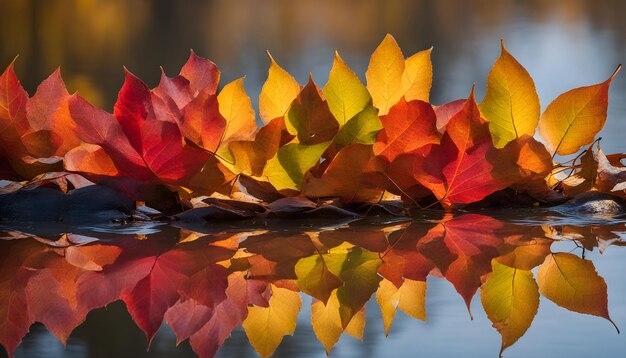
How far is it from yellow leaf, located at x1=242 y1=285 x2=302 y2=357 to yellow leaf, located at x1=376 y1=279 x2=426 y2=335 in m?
0.05

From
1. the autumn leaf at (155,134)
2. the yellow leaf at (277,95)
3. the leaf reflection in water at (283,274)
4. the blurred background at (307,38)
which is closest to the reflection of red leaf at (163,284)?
the leaf reflection in water at (283,274)

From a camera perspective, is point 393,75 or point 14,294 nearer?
point 14,294

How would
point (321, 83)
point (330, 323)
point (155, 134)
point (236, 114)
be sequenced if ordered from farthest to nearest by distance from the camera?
1. point (321, 83)
2. point (236, 114)
3. point (155, 134)
4. point (330, 323)

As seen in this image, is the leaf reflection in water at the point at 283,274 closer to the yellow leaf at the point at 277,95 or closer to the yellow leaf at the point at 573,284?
the yellow leaf at the point at 573,284

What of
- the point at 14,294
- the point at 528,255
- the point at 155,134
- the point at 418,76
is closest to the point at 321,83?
the point at 418,76

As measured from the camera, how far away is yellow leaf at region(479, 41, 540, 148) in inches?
33.3

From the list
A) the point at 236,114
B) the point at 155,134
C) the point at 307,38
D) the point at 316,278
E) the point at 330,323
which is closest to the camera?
the point at 330,323

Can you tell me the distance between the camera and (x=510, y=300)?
22.5 inches

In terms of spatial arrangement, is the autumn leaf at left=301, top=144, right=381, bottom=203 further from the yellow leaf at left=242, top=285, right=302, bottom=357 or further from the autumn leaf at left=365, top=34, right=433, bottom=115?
the yellow leaf at left=242, top=285, right=302, bottom=357

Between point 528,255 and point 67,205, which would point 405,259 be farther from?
point 67,205

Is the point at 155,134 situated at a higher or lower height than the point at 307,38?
higher

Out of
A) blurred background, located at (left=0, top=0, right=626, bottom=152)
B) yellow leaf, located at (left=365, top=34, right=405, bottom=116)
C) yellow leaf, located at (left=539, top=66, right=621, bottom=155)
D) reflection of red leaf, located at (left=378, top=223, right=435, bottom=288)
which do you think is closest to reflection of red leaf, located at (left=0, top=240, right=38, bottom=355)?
reflection of red leaf, located at (left=378, top=223, right=435, bottom=288)

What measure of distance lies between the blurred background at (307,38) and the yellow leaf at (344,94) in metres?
0.54

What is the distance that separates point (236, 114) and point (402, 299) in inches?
14.7
